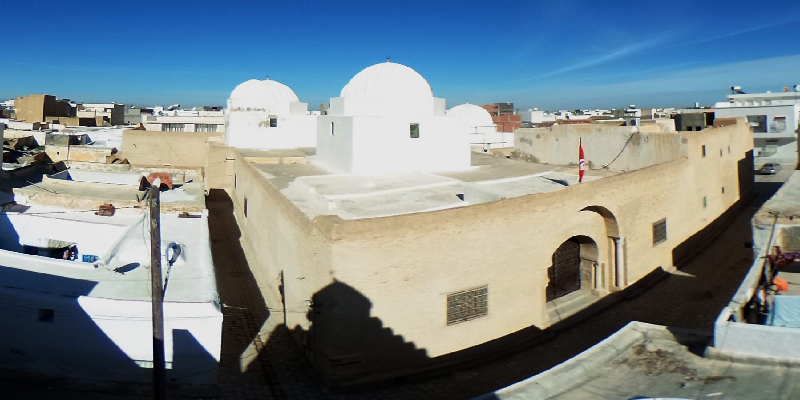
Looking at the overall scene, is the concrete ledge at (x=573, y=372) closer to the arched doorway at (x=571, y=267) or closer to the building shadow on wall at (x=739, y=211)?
the arched doorway at (x=571, y=267)

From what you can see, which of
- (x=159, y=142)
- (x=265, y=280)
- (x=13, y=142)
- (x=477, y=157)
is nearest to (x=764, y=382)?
(x=265, y=280)

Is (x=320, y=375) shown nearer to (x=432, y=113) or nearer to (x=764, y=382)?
(x=764, y=382)

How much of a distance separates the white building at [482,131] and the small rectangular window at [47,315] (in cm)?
2449

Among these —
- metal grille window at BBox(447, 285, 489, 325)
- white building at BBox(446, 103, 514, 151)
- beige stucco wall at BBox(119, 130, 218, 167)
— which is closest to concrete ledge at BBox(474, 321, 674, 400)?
metal grille window at BBox(447, 285, 489, 325)

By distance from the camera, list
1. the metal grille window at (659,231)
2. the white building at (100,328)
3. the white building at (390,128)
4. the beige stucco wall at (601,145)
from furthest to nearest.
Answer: the beige stucco wall at (601,145), the white building at (390,128), the metal grille window at (659,231), the white building at (100,328)

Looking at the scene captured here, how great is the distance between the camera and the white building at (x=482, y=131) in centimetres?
3150

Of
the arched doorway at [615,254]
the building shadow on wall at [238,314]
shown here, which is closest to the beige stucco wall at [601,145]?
the arched doorway at [615,254]

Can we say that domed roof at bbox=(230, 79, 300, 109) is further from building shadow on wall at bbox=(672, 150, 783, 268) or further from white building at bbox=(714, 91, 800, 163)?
white building at bbox=(714, 91, 800, 163)

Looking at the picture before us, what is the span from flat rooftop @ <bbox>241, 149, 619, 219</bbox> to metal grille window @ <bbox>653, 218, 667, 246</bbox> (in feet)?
8.32

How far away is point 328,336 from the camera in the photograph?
28.0 feet

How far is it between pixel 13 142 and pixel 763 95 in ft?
178

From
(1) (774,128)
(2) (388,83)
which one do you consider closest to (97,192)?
(2) (388,83)

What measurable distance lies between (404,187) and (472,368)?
5.20m

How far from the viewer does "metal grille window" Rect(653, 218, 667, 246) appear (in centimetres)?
1436
